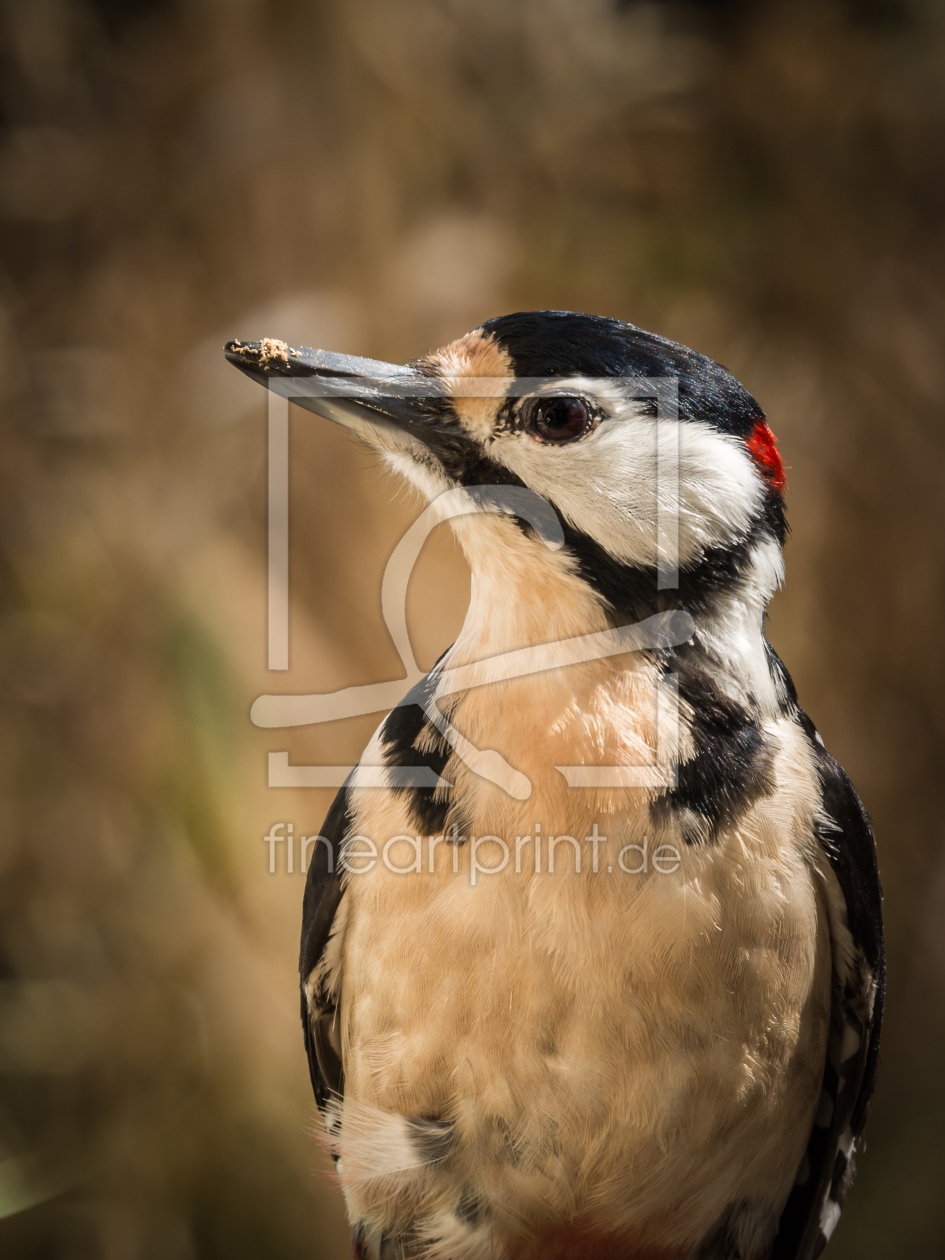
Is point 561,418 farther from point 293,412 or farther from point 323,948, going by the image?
point 293,412

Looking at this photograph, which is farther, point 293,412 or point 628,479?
point 293,412

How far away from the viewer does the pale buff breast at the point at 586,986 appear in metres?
0.70

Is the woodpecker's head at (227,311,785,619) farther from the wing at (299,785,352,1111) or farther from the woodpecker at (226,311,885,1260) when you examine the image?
the wing at (299,785,352,1111)

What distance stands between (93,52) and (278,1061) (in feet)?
4.45

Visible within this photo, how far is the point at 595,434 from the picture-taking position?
70 centimetres

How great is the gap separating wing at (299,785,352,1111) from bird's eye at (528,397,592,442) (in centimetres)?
34

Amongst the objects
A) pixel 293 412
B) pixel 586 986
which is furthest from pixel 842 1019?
pixel 293 412

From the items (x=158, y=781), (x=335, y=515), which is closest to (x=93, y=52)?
(x=335, y=515)

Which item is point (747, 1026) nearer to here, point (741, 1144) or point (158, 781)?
point (741, 1144)

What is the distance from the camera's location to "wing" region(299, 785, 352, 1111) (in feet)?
2.77

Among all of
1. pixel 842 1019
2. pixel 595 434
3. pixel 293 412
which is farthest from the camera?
pixel 293 412

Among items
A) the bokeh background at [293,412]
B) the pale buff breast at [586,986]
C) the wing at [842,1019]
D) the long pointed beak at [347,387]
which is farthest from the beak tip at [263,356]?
the bokeh background at [293,412]

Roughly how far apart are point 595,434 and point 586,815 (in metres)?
0.26

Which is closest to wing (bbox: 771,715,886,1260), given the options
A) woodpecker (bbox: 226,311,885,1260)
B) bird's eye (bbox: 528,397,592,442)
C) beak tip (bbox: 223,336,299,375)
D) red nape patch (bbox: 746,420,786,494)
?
woodpecker (bbox: 226,311,885,1260)
